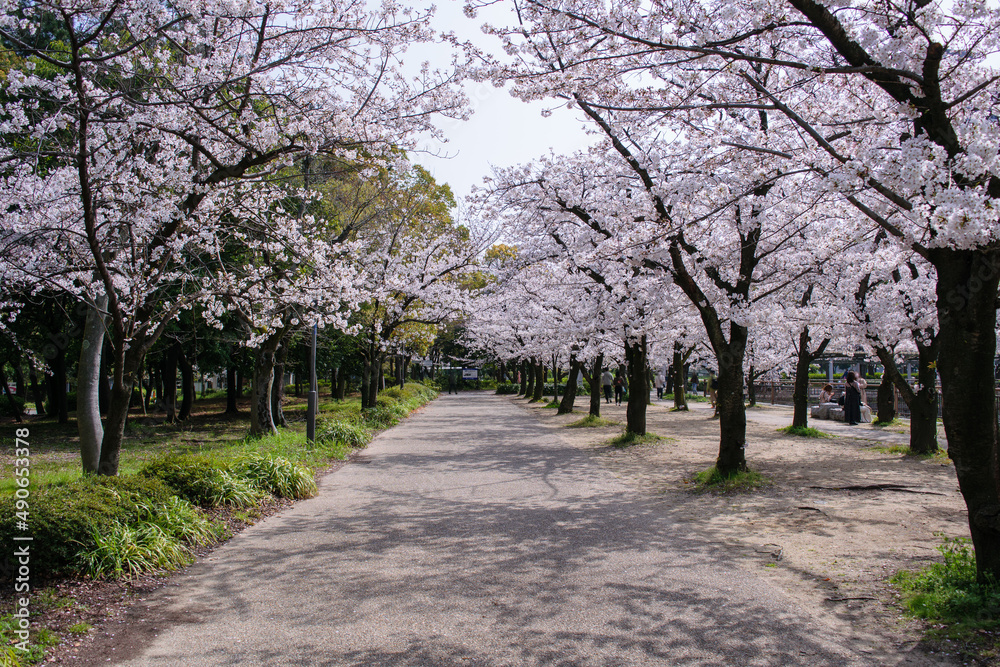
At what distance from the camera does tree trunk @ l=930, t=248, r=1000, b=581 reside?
430 centimetres

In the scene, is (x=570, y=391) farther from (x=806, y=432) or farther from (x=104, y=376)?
(x=104, y=376)

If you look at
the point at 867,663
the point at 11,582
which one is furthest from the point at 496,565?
the point at 11,582

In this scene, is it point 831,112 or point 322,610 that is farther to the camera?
point 831,112

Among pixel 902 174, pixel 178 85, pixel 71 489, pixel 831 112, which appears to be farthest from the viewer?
pixel 831 112

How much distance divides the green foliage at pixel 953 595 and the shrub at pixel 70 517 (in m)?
5.92

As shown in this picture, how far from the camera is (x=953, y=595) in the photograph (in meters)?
4.27

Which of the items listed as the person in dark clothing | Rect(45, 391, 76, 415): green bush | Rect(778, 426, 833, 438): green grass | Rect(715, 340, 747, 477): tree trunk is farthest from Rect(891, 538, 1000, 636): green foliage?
Rect(45, 391, 76, 415): green bush

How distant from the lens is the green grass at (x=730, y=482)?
8.87 meters

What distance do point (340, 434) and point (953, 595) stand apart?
36.5 ft

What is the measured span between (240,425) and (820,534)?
61.4 ft

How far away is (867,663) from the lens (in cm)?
358

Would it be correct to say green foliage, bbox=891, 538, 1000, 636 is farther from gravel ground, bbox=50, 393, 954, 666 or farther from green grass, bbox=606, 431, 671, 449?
green grass, bbox=606, 431, 671, 449

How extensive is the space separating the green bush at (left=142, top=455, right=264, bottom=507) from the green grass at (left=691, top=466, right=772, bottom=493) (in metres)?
5.98

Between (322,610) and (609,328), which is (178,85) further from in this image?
(609,328)
